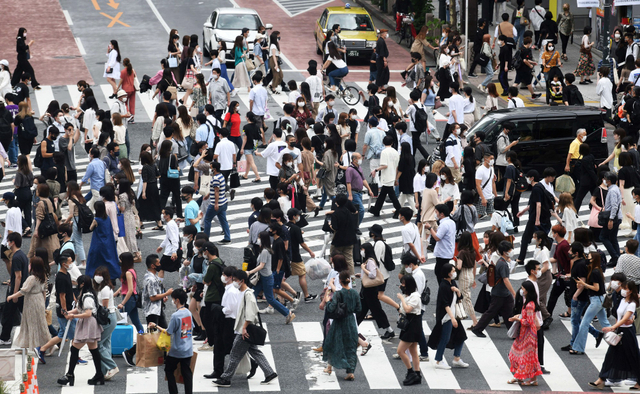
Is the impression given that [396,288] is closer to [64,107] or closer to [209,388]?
[209,388]

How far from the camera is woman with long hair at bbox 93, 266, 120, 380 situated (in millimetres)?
13031

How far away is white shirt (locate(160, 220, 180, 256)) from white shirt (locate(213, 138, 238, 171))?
4.08 m

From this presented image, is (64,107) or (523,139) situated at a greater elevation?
(64,107)

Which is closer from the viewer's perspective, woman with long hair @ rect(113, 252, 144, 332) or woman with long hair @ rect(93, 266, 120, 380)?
woman with long hair @ rect(93, 266, 120, 380)

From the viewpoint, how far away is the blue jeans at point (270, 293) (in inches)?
589

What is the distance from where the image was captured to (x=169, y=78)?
83.3ft

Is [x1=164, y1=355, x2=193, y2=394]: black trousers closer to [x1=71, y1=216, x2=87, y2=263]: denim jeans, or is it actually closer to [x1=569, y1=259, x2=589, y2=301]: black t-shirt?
[x1=71, y1=216, x2=87, y2=263]: denim jeans

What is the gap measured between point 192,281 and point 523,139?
10099 millimetres

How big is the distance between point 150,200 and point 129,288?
5.21 meters

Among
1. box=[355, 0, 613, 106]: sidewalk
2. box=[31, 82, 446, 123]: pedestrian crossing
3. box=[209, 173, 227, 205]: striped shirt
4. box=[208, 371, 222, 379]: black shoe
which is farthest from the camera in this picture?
box=[355, 0, 613, 106]: sidewalk

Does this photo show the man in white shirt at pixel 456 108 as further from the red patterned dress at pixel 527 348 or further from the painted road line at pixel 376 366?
the red patterned dress at pixel 527 348

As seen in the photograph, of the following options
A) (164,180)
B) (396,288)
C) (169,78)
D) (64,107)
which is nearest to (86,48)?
(169,78)

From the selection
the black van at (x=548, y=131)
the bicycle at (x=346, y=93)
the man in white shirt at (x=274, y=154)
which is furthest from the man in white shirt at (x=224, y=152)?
the bicycle at (x=346, y=93)

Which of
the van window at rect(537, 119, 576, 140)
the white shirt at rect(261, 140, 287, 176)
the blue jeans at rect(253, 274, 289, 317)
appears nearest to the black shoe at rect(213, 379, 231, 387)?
the blue jeans at rect(253, 274, 289, 317)
